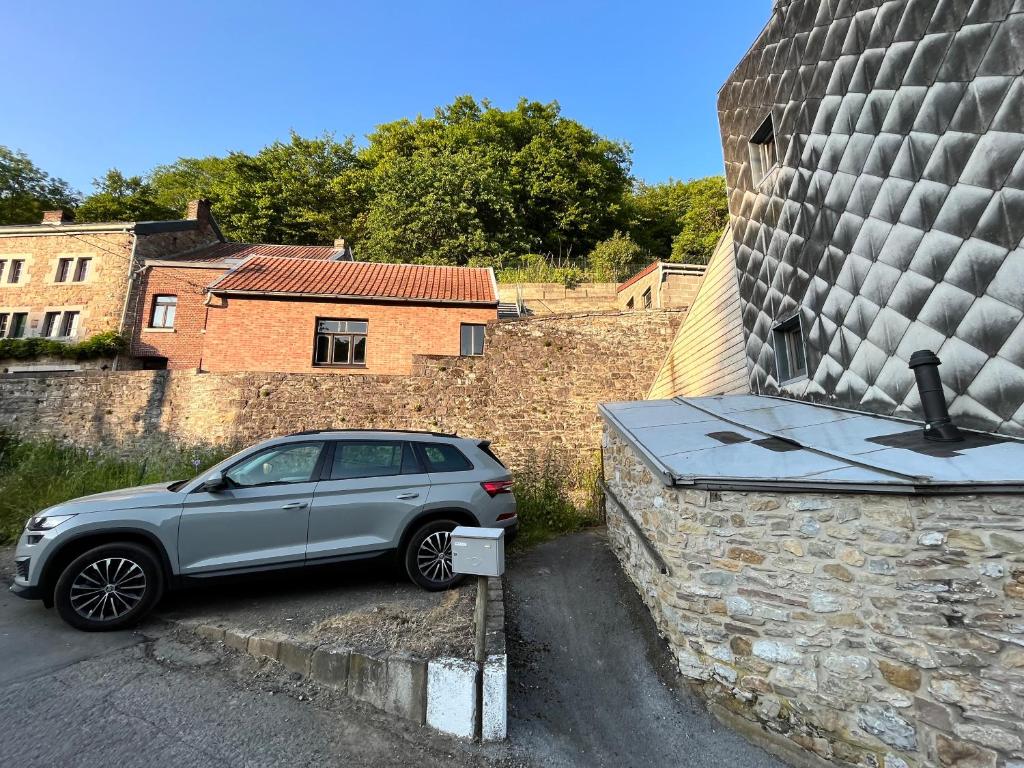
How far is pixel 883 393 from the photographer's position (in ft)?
16.0

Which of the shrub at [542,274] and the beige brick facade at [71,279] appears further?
the shrub at [542,274]

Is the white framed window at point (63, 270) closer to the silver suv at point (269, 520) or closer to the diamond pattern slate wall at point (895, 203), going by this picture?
the silver suv at point (269, 520)

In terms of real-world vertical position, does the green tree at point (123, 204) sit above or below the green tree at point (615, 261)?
above

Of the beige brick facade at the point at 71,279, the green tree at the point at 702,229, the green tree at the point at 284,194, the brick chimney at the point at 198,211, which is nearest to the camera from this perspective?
the beige brick facade at the point at 71,279

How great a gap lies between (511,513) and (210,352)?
36.1ft

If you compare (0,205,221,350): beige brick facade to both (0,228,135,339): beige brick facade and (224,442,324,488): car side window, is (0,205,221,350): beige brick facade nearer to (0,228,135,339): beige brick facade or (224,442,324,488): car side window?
(0,228,135,339): beige brick facade

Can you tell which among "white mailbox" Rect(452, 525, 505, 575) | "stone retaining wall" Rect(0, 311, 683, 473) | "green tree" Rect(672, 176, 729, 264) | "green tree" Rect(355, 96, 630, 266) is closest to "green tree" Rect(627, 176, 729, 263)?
"green tree" Rect(672, 176, 729, 264)

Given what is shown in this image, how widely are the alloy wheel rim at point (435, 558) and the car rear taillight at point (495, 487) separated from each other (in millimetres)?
638

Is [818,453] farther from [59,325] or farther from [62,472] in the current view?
[59,325]

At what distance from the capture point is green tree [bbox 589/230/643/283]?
21.3 m

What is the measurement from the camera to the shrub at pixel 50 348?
1677 centimetres

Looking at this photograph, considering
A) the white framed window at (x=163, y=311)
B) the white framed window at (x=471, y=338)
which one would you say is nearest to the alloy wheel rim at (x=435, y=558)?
the white framed window at (x=471, y=338)

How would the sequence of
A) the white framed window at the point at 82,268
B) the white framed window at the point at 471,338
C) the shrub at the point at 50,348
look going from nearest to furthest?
the white framed window at the point at 471,338 < the shrub at the point at 50,348 < the white framed window at the point at 82,268

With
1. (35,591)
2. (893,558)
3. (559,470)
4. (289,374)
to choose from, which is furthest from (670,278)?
(35,591)
